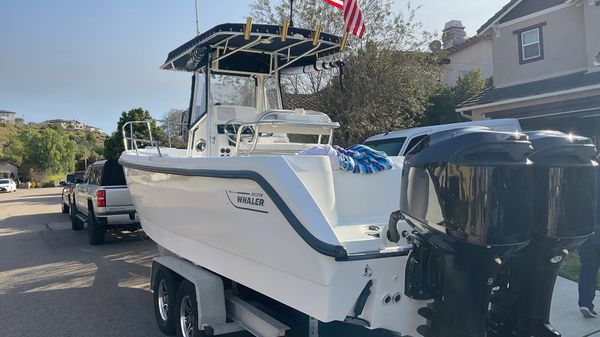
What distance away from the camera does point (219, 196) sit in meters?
3.78

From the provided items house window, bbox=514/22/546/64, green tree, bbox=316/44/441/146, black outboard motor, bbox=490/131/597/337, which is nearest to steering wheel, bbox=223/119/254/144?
black outboard motor, bbox=490/131/597/337

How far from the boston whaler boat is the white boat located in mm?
12

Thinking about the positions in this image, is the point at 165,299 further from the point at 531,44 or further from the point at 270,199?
the point at 531,44

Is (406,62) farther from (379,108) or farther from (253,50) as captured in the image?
(253,50)

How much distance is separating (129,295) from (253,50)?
12.3 ft

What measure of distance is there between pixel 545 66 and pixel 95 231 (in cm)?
1404

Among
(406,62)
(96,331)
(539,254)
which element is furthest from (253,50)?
(406,62)

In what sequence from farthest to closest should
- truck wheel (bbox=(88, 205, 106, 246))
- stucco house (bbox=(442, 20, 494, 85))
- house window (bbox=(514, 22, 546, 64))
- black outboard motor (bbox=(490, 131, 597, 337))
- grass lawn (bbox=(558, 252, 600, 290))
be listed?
1. stucco house (bbox=(442, 20, 494, 85))
2. house window (bbox=(514, 22, 546, 64))
3. truck wheel (bbox=(88, 205, 106, 246))
4. grass lawn (bbox=(558, 252, 600, 290))
5. black outboard motor (bbox=(490, 131, 597, 337))

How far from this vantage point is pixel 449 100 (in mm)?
21375

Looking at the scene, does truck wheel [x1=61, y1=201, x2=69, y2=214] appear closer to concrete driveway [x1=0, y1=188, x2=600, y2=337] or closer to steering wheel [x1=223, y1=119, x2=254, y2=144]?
concrete driveway [x1=0, y1=188, x2=600, y2=337]

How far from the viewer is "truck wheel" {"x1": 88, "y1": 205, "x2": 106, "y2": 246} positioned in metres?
10.6

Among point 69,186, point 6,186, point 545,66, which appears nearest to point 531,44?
point 545,66

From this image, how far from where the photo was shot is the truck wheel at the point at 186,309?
4301mm

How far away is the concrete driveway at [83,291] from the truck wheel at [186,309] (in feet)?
1.72
